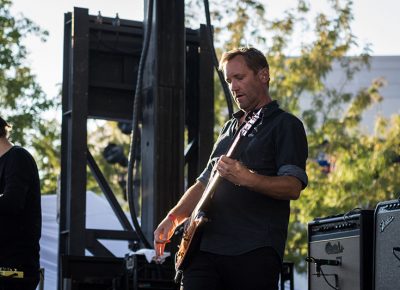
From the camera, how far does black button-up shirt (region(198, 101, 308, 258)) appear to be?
179 inches

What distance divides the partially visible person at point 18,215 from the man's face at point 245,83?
1.98 meters

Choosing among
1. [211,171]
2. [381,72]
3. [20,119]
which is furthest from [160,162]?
[381,72]

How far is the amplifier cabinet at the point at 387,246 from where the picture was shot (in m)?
6.14

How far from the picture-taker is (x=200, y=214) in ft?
15.2

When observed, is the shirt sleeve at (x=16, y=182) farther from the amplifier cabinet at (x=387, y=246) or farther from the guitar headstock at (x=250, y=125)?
the amplifier cabinet at (x=387, y=246)

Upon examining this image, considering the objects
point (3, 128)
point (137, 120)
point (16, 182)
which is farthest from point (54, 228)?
point (16, 182)

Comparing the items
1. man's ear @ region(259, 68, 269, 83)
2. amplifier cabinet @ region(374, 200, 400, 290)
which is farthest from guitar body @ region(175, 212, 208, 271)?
amplifier cabinet @ region(374, 200, 400, 290)

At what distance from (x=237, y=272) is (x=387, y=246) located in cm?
201

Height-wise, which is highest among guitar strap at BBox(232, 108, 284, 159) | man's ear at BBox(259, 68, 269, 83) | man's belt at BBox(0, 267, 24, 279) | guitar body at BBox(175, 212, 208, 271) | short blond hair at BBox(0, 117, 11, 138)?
man's ear at BBox(259, 68, 269, 83)

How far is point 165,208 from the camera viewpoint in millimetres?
8648

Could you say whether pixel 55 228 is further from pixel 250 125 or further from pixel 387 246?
pixel 250 125

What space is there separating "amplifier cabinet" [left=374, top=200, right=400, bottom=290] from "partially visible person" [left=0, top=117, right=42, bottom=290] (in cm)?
214

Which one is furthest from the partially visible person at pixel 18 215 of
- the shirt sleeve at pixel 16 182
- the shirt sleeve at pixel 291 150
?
the shirt sleeve at pixel 291 150

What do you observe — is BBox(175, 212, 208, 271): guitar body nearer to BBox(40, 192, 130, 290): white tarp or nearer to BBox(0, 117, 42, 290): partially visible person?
BBox(0, 117, 42, 290): partially visible person
